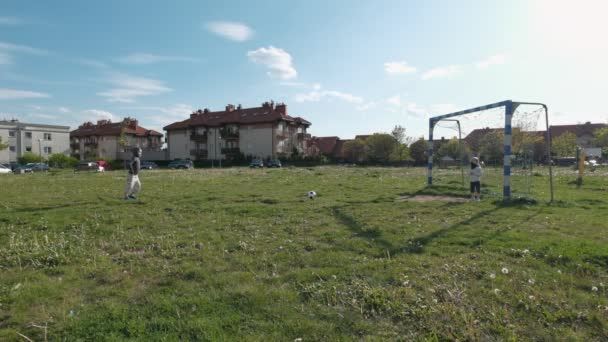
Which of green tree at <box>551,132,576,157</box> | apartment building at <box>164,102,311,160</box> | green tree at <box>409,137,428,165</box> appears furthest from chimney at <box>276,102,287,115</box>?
green tree at <box>551,132,576,157</box>

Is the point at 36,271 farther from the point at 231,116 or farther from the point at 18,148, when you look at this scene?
the point at 18,148

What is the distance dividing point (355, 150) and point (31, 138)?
7401cm

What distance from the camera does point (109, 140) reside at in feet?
300

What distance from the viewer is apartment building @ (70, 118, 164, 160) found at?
89.5 metres

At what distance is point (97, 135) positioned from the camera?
3652 inches

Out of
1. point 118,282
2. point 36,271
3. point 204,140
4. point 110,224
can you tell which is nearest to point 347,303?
point 118,282

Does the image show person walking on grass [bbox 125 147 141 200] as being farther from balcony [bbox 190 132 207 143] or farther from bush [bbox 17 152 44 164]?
balcony [bbox 190 132 207 143]

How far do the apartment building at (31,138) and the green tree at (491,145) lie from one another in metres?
86.3

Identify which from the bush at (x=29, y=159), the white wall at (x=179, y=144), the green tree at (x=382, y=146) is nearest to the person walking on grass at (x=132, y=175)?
the green tree at (x=382, y=146)

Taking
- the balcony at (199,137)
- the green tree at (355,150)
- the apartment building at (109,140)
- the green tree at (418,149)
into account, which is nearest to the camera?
the green tree at (418,149)

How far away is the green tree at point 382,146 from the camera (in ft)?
240

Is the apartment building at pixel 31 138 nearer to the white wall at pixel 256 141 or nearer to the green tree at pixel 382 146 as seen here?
the white wall at pixel 256 141

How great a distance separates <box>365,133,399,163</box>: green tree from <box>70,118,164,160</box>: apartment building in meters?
53.6

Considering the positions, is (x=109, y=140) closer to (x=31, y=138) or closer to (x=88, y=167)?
(x=31, y=138)
